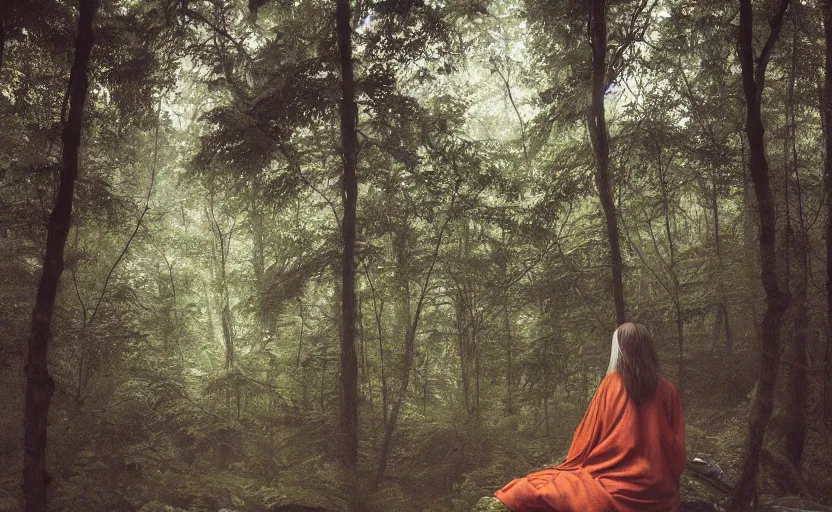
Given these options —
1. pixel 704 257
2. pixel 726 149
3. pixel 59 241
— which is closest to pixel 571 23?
pixel 726 149

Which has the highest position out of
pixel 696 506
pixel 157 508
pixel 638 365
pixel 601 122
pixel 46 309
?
pixel 601 122

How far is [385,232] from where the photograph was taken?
11.5 meters

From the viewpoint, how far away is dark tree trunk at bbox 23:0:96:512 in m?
7.19

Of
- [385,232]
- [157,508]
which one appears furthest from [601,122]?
[157,508]

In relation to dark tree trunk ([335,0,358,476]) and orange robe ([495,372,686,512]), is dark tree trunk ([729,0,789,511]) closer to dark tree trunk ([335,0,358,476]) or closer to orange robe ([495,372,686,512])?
orange robe ([495,372,686,512])

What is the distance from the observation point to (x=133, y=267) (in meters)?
18.1

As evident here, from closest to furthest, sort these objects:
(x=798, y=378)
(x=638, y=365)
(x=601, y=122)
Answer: (x=638, y=365) < (x=601, y=122) < (x=798, y=378)

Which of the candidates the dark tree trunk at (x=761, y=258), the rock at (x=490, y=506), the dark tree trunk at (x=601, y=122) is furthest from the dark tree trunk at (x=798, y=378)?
the rock at (x=490, y=506)

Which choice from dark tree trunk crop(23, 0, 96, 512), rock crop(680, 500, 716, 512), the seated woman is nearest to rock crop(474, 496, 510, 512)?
the seated woman

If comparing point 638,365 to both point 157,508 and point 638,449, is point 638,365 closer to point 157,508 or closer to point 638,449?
point 638,449

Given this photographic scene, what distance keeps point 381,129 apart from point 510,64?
5145 mm

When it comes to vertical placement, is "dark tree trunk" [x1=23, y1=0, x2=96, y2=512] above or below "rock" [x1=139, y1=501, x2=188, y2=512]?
above

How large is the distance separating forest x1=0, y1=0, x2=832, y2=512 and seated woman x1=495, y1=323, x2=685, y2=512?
4035mm

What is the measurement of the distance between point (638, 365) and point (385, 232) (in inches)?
309
